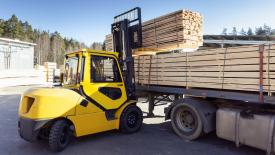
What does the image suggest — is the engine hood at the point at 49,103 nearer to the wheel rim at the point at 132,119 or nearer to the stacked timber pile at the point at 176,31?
the wheel rim at the point at 132,119

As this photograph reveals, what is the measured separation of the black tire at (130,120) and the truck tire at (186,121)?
3.24 ft

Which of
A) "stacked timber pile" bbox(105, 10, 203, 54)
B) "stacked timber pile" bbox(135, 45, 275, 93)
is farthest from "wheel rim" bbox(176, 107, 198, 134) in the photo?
"stacked timber pile" bbox(105, 10, 203, 54)

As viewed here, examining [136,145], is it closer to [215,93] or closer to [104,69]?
[104,69]

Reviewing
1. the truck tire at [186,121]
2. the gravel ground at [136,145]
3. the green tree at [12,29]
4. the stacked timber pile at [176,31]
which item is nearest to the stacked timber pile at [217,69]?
the stacked timber pile at [176,31]

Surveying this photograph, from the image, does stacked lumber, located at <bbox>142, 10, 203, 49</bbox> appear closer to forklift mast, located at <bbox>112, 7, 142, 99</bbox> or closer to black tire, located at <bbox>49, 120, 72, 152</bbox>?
forklift mast, located at <bbox>112, 7, 142, 99</bbox>

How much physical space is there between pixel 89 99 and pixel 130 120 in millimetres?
1449

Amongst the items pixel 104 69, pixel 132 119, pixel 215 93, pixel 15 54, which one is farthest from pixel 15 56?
pixel 215 93

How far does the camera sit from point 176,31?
631 centimetres

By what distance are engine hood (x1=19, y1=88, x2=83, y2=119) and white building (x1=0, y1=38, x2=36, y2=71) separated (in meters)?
26.0

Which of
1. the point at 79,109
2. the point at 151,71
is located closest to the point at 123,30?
the point at 151,71

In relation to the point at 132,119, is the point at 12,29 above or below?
above

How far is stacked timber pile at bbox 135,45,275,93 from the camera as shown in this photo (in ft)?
14.8

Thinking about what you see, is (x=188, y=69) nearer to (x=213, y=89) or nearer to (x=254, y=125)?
(x=213, y=89)

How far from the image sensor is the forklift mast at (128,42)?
666cm
